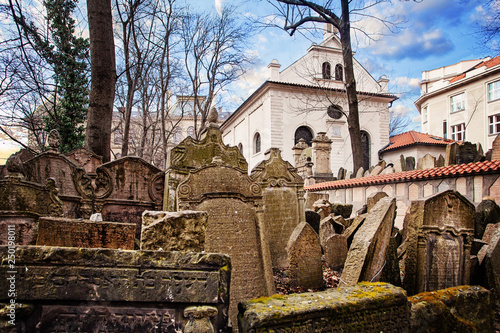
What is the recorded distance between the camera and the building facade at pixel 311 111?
25438mm

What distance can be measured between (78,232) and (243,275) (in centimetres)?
180

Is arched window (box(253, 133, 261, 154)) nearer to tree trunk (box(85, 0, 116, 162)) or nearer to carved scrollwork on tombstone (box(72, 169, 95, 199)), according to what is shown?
tree trunk (box(85, 0, 116, 162))

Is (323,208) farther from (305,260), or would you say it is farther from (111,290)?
Answer: (111,290)

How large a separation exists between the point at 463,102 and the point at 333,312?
104 feet

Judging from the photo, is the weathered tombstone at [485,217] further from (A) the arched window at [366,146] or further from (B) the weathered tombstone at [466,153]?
(A) the arched window at [366,146]

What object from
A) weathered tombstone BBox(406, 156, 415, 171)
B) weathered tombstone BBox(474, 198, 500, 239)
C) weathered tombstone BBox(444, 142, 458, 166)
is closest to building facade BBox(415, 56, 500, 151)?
weathered tombstone BBox(406, 156, 415, 171)

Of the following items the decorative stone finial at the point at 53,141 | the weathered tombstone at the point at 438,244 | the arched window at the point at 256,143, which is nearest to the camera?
the weathered tombstone at the point at 438,244

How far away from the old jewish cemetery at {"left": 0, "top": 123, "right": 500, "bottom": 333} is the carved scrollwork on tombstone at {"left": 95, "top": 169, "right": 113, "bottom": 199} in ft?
0.06

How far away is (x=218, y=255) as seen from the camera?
216 cm

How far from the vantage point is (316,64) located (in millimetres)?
27797

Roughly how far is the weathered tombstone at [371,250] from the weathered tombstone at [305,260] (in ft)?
3.37

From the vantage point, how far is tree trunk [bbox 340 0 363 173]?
13.0m

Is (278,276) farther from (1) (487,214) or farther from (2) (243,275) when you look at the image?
(1) (487,214)

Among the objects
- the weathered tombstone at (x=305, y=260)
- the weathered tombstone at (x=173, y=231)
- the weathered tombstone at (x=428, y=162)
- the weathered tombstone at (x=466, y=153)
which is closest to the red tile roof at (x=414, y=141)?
the weathered tombstone at (x=428, y=162)
